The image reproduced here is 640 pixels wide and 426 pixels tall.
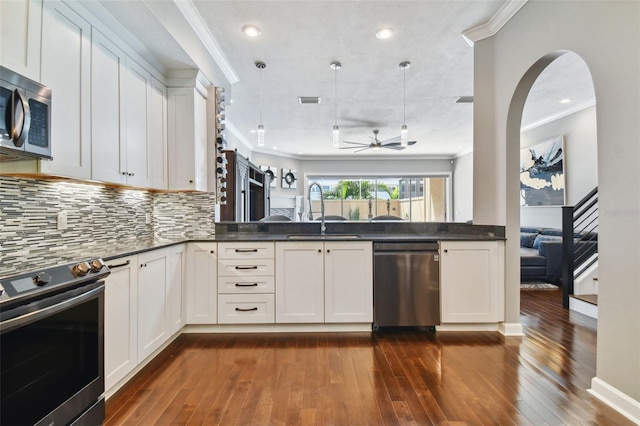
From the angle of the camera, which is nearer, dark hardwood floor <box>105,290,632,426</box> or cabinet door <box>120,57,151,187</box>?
dark hardwood floor <box>105,290,632,426</box>

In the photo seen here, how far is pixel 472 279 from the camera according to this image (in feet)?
8.77

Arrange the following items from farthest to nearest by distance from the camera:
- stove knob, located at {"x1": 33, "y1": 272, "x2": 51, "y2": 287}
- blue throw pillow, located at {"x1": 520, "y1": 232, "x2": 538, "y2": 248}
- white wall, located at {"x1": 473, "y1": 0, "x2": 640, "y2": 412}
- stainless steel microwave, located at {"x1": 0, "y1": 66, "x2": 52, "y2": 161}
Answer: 1. blue throw pillow, located at {"x1": 520, "y1": 232, "x2": 538, "y2": 248}
2. white wall, located at {"x1": 473, "y1": 0, "x2": 640, "y2": 412}
3. stainless steel microwave, located at {"x1": 0, "y1": 66, "x2": 52, "y2": 161}
4. stove knob, located at {"x1": 33, "y1": 272, "x2": 51, "y2": 287}

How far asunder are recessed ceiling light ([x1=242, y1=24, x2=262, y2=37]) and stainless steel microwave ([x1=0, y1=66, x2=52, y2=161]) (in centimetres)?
175

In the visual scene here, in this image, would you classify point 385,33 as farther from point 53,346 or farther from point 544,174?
point 544,174

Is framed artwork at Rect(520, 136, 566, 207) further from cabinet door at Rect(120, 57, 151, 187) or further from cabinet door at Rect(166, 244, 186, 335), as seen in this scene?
cabinet door at Rect(120, 57, 151, 187)

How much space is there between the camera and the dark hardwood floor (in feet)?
5.18

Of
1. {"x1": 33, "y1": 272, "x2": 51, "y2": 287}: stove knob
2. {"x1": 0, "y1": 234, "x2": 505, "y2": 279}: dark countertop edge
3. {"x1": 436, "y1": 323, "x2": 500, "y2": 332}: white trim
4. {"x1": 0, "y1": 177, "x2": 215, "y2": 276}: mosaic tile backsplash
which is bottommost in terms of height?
{"x1": 436, "y1": 323, "x2": 500, "y2": 332}: white trim

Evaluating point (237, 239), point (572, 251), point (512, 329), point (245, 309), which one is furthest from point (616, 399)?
point (237, 239)

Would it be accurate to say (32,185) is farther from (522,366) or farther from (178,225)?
(522,366)

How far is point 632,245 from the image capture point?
1.55 meters

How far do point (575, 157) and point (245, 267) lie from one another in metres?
5.63

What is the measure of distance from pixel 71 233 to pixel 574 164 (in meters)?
6.73

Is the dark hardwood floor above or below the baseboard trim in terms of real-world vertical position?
below

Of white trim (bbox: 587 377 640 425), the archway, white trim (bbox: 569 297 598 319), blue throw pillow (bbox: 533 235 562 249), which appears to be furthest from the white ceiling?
white trim (bbox: 587 377 640 425)
